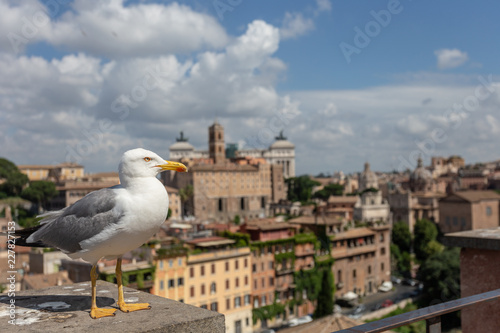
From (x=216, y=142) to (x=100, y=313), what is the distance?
265ft

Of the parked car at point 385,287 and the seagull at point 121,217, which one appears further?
the parked car at point 385,287

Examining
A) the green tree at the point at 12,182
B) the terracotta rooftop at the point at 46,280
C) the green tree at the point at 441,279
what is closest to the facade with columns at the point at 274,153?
the green tree at the point at 12,182

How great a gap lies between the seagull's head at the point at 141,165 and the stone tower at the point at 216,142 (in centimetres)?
7927

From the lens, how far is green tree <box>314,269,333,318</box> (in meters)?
31.7

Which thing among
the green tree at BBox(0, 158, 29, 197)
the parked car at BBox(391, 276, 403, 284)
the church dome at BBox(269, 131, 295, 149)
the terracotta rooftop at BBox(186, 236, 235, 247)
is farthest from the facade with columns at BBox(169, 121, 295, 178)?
the terracotta rooftop at BBox(186, 236, 235, 247)

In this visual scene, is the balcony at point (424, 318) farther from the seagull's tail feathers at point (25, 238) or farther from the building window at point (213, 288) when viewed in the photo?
the building window at point (213, 288)

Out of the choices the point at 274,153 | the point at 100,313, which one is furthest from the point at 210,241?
the point at 274,153

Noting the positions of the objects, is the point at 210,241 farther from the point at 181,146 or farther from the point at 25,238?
the point at 181,146

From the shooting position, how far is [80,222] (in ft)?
9.66

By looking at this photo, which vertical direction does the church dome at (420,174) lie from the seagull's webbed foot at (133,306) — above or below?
above

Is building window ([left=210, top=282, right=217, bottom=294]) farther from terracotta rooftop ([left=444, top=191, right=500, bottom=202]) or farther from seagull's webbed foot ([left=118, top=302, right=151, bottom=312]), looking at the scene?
terracotta rooftop ([left=444, top=191, right=500, bottom=202])

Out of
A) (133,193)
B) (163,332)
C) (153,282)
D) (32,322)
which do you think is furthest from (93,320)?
(153,282)

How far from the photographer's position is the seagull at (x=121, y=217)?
280cm

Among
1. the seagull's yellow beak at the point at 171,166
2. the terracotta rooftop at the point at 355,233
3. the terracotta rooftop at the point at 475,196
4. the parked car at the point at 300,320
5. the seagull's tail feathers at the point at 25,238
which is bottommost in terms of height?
the parked car at the point at 300,320
